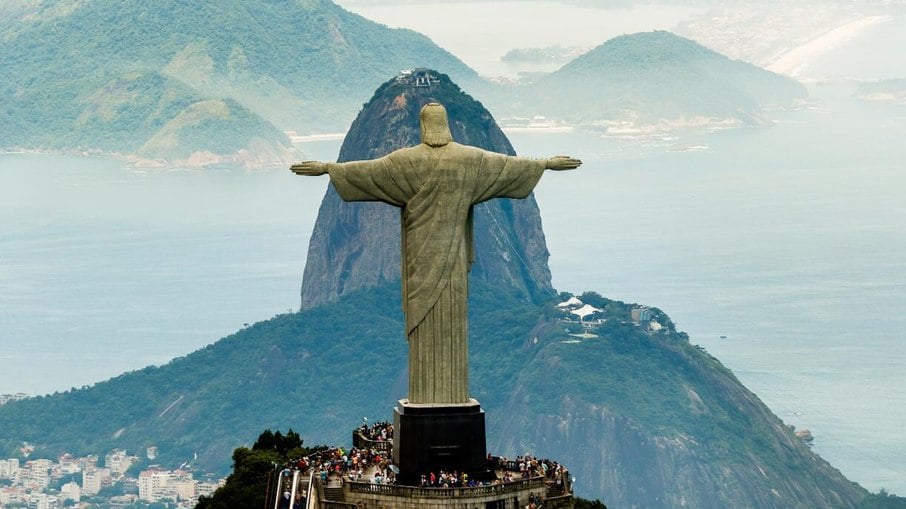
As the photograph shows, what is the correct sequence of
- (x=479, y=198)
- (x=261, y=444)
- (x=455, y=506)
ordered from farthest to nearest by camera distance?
1. (x=261, y=444)
2. (x=479, y=198)
3. (x=455, y=506)

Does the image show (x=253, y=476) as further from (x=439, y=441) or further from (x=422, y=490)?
(x=422, y=490)

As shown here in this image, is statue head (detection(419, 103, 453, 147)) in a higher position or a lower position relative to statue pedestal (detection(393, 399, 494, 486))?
higher

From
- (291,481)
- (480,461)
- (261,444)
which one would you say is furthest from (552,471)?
(261,444)

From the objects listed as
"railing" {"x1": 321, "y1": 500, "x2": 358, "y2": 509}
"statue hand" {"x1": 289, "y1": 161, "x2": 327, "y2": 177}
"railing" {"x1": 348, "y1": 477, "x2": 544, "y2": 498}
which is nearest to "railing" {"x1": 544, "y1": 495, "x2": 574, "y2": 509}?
"railing" {"x1": 348, "y1": 477, "x2": 544, "y2": 498}

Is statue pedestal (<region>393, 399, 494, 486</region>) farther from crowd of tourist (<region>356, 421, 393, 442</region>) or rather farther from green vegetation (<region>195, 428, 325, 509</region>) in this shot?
crowd of tourist (<region>356, 421, 393, 442</region>)

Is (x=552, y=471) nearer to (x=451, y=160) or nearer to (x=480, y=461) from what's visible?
(x=480, y=461)

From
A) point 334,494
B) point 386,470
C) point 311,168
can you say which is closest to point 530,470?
point 386,470
